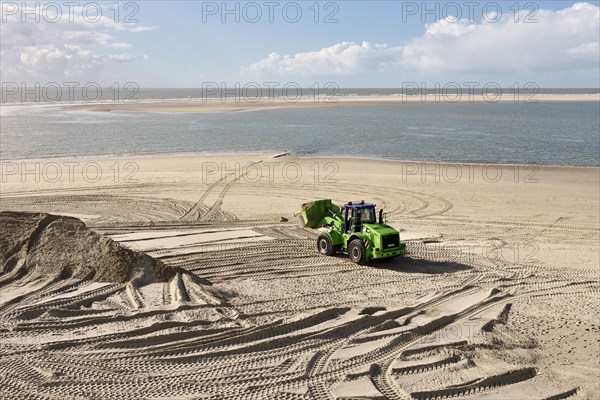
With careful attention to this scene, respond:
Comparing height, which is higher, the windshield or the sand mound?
the windshield

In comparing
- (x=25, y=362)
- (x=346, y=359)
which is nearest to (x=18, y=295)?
(x=25, y=362)

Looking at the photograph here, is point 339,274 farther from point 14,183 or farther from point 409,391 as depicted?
point 14,183

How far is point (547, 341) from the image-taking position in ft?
33.3

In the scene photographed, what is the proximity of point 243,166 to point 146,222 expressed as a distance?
12.9 m

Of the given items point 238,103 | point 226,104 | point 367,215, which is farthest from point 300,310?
point 238,103

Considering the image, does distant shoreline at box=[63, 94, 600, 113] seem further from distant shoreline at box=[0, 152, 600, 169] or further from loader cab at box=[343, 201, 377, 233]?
loader cab at box=[343, 201, 377, 233]

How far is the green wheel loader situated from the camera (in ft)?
45.3

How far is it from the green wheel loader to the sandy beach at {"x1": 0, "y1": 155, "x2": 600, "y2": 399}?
0.40 metres

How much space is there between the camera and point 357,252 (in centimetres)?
1412

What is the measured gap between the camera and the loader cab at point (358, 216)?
14461mm

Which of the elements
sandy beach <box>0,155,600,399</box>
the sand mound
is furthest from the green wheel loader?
the sand mound

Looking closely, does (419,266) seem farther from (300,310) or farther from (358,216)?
(300,310)

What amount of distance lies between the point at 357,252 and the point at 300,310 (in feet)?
11.5

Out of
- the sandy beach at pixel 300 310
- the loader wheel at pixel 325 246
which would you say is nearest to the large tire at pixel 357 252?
the sandy beach at pixel 300 310
